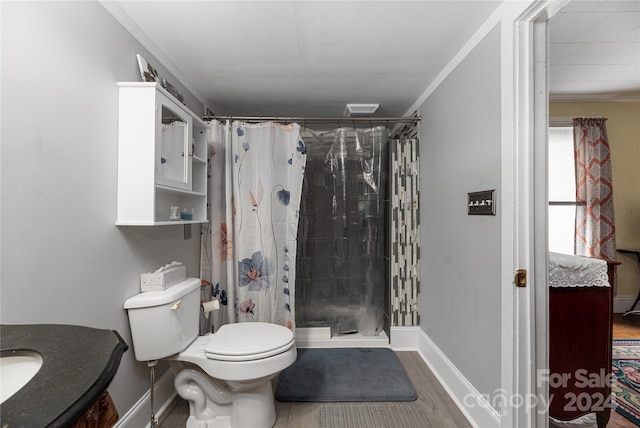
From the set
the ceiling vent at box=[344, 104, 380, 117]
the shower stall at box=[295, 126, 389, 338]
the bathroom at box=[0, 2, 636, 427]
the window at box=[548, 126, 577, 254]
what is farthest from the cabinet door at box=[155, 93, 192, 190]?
the window at box=[548, 126, 577, 254]

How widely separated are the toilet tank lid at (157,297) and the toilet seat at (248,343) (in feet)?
1.03

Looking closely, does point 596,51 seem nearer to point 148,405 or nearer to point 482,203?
point 482,203

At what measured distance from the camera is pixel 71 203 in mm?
1098

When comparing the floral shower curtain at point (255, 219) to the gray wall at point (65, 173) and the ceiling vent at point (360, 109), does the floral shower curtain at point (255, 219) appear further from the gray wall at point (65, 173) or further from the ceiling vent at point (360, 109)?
the gray wall at point (65, 173)

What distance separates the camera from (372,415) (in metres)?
1.65

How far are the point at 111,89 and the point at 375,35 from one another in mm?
1343

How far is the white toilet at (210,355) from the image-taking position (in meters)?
1.40

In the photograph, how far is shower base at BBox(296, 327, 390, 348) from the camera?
2445 millimetres

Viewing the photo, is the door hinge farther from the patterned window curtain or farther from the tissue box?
the patterned window curtain

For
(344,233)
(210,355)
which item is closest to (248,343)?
(210,355)

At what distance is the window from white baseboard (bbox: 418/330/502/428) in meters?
1.98

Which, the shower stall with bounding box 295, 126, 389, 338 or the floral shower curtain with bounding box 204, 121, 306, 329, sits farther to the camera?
the shower stall with bounding box 295, 126, 389, 338

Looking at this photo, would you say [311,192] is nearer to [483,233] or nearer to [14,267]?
[483,233]

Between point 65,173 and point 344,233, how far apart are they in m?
1.86
